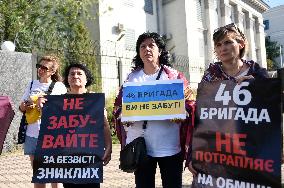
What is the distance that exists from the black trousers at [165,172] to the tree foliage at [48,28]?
35.6ft

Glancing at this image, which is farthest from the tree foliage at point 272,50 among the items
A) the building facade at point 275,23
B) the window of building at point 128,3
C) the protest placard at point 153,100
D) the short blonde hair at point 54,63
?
the protest placard at point 153,100

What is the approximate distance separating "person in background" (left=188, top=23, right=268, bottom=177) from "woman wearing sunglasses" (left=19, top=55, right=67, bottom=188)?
6.64 ft

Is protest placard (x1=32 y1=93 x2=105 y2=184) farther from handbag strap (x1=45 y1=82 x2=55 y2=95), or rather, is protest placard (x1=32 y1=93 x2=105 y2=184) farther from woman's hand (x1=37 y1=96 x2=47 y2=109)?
handbag strap (x1=45 y1=82 x2=55 y2=95)

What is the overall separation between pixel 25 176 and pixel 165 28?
21884 millimetres

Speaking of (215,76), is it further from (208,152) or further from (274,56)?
(274,56)

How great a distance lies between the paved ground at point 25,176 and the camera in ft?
21.4

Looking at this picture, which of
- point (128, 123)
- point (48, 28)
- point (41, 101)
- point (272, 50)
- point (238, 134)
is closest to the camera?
point (238, 134)

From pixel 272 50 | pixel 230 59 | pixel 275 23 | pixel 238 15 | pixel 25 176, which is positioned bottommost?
pixel 25 176

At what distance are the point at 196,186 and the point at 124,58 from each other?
60.9 feet

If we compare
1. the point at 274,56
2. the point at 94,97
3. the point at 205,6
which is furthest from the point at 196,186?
the point at 274,56

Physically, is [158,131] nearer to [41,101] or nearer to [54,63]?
[41,101]

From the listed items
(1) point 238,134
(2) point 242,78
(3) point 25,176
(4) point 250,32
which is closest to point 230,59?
(2) point 242,78

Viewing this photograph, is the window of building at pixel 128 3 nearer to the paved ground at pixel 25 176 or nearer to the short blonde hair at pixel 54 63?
the paved ground at pixel 25 176

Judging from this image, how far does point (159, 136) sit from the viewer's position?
3.50 m
